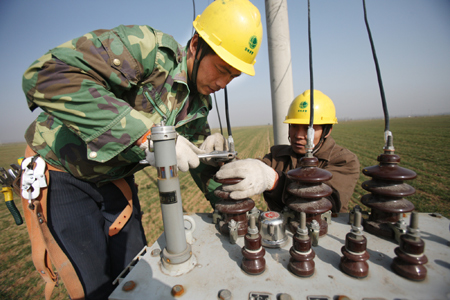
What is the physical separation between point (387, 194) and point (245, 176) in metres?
0.88

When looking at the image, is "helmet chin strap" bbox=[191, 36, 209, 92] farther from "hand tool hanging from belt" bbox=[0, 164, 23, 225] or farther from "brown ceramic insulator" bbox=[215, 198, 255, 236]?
"hand tool hanging from belt" bbox=[0, 164, 23, 225]

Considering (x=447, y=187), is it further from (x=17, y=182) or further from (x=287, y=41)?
(x=17, y=182)

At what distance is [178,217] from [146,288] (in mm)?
373

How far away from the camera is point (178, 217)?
3.71ft

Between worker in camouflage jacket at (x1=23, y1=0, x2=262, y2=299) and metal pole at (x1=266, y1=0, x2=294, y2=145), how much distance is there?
105 cm

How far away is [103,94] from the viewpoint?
1.38m

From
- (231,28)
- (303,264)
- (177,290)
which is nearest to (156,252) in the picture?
(177,290)

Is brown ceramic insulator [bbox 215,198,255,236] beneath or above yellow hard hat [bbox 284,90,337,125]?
beneath

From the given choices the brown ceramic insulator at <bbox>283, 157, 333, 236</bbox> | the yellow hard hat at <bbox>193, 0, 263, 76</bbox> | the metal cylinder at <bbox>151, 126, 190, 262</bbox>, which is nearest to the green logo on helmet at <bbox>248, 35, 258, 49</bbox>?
the yellow hard hat at <bbox>193, 0, 263, 76</bbox>

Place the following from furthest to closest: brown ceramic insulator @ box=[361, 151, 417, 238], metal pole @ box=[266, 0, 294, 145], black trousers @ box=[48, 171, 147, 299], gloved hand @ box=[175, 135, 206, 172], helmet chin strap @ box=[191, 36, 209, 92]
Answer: metal pole @ box=[266, 0, 294, 145] < helmet chin strap @ box=[191, 36, 209, 92] < black trousers @ box=[48, 171, 147, 299] < gloved hand @ box=[175, 135, 206, 172] < brown ceramic insulator @ box=[361, 151, 417, 238]

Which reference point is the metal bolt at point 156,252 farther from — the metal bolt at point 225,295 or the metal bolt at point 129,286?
the metal bolt at point 225,295

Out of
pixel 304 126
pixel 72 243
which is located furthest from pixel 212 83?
pixel 72 243

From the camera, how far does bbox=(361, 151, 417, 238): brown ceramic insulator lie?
1.30 m

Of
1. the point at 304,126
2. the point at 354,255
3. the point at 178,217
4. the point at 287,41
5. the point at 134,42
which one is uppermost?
the point at 287,41
